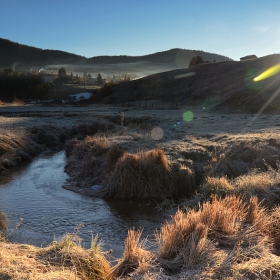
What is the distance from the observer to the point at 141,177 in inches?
533

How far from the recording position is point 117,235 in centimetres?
945

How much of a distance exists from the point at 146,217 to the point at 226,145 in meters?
7.03

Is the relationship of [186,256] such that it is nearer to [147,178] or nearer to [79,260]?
[79,260]

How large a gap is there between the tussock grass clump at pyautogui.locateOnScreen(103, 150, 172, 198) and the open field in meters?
0.04

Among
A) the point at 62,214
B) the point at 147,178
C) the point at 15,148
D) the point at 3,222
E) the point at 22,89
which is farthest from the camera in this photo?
the point at 22,89

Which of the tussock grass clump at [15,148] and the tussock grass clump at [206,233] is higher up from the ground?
the tussock grass clump at [206,233]

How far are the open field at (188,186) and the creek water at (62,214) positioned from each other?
82 centimetres

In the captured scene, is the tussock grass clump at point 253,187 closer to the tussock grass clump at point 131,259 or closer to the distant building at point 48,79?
the tussock grass clump at point 131,259

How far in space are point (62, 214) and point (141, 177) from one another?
3640mm

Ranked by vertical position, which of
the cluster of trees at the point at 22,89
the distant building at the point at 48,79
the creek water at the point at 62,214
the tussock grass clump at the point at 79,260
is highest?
the distant building at the point at 48,79

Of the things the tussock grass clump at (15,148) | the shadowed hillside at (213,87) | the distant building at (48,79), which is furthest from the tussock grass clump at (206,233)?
the distant building at (48,79)

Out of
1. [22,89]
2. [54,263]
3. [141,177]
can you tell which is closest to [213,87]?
[141,177]

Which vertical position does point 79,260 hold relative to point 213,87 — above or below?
below

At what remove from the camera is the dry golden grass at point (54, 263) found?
5.02 metres
